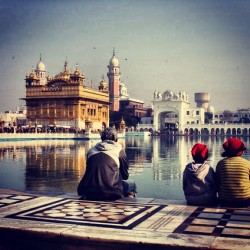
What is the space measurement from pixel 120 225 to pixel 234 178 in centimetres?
118

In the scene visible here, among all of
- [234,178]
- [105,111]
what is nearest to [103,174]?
[234,178]

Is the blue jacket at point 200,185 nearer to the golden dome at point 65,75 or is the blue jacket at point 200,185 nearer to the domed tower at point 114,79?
the golden dome at point 65,75

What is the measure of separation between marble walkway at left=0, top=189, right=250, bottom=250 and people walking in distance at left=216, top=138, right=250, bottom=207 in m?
0.10

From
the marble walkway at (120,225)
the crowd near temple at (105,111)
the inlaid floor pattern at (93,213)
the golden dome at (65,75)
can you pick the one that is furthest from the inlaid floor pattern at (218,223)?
the golden dome at (65,75)

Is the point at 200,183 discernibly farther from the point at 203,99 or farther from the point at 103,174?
the point at 203,99

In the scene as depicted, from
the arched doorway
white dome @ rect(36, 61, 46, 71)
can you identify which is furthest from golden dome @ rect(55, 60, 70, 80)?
the arched doorway

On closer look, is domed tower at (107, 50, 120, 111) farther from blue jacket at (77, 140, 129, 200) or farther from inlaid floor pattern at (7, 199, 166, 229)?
inlaid floor pattern at (7, 199, 166, 229)

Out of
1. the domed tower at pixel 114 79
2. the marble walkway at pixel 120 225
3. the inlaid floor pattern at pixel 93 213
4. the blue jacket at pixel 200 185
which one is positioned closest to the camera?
the marble walkway at pixel 120 225

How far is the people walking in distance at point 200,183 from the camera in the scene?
3.85 metres

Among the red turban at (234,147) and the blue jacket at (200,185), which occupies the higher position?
the red turban at (234,147)

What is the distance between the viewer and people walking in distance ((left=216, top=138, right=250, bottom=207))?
12.2 feet

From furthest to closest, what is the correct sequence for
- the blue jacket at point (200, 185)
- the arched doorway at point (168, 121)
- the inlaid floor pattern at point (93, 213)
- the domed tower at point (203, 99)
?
the arched doorway at point (168, 121), the domed tower at point (203, 99), the blue jacket at point (200, 185), the inlaid floor pattern at point (93, 213)

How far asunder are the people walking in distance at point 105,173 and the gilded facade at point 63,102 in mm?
36149

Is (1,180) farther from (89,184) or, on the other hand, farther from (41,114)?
(41,114)
